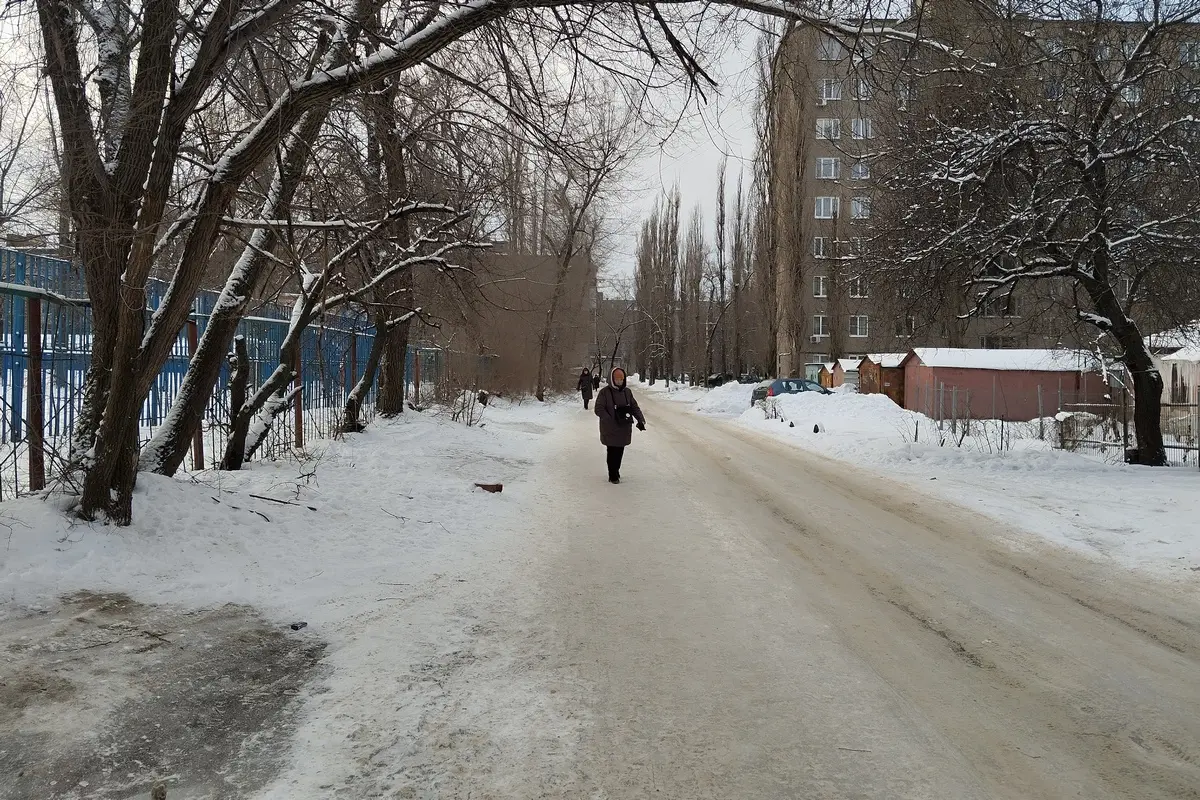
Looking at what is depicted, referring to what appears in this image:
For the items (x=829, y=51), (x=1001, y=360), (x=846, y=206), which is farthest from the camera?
(x=846, y=206)

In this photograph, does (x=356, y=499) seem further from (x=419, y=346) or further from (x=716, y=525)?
(x=419, y=346)

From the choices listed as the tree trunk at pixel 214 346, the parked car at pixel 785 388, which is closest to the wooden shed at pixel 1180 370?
the parked car at pixel 785 388

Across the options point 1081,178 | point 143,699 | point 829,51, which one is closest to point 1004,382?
point 1081,178

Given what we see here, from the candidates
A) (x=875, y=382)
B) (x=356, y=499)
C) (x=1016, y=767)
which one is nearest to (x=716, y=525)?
(x=356, y=499)

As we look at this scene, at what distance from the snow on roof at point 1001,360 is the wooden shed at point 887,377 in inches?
98.1

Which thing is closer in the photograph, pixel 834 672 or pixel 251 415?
pixel 834 672

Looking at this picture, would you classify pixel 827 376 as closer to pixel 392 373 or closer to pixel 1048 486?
pixel 392 373

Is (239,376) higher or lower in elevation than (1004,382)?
lower

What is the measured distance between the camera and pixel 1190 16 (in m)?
12.2

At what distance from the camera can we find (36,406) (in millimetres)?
6547

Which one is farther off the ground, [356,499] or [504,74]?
[504,74]

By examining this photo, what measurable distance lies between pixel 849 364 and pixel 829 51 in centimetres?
3810

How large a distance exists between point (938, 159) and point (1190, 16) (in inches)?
152

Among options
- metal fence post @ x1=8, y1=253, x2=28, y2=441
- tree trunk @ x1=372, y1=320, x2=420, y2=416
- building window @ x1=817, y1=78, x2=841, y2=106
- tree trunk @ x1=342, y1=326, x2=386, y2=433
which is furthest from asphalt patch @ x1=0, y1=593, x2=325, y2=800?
tree trunk @ x1=372, y1=320, x2=420, y2=416
